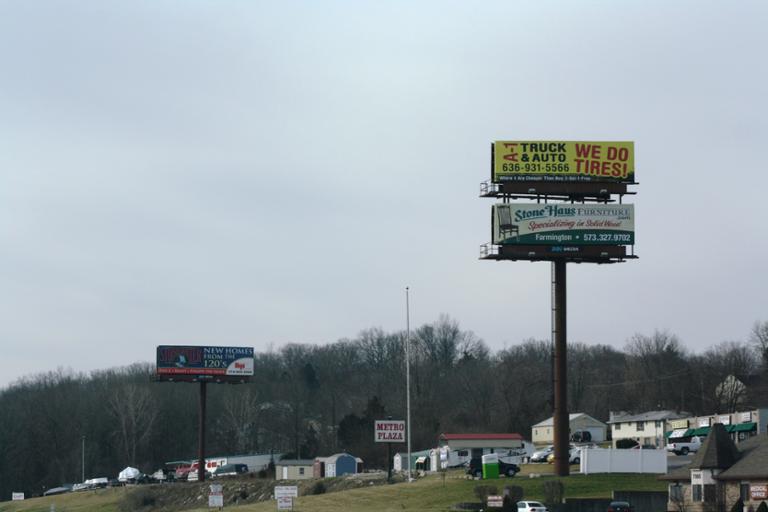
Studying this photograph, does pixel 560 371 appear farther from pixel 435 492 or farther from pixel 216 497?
pixel 216 497

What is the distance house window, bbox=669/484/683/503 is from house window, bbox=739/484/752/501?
5.03 meters

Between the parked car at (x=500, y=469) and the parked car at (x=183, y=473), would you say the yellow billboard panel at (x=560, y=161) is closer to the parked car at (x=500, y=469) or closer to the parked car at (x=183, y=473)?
the parked car at (x=500, y=469)

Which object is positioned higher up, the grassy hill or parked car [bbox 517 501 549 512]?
parked car [bbox 517 501 549 512]

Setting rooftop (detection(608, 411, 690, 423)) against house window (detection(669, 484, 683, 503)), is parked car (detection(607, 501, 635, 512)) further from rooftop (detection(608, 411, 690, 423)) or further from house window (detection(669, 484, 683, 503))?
rooftop (detection(608, 411, 690, 423))

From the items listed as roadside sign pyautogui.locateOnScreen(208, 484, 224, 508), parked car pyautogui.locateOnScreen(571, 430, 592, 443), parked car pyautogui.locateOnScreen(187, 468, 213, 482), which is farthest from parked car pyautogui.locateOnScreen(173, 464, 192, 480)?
parked car pyautogui.locateOnScreen(571, 430, 592, 443)

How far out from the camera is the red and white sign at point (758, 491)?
213 ft

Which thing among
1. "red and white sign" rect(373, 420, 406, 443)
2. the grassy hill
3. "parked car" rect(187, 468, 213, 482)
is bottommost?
"parked car" rect(187, 468, 213, 482)

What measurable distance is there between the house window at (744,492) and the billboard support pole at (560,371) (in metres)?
20.5

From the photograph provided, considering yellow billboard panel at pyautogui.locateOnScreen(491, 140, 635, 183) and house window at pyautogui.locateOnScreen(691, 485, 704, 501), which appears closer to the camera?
house window at pyautogui.locateOnScreen(691, 485, 704, 501)

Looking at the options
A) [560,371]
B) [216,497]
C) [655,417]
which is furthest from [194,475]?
[560,371]

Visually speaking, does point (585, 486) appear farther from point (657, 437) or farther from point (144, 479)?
point (144, 479)

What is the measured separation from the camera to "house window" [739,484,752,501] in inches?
2635

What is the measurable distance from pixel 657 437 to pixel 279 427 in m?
76.8

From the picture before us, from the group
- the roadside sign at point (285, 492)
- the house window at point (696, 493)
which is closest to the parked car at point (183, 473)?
the roadside sign at point (285, 492)
